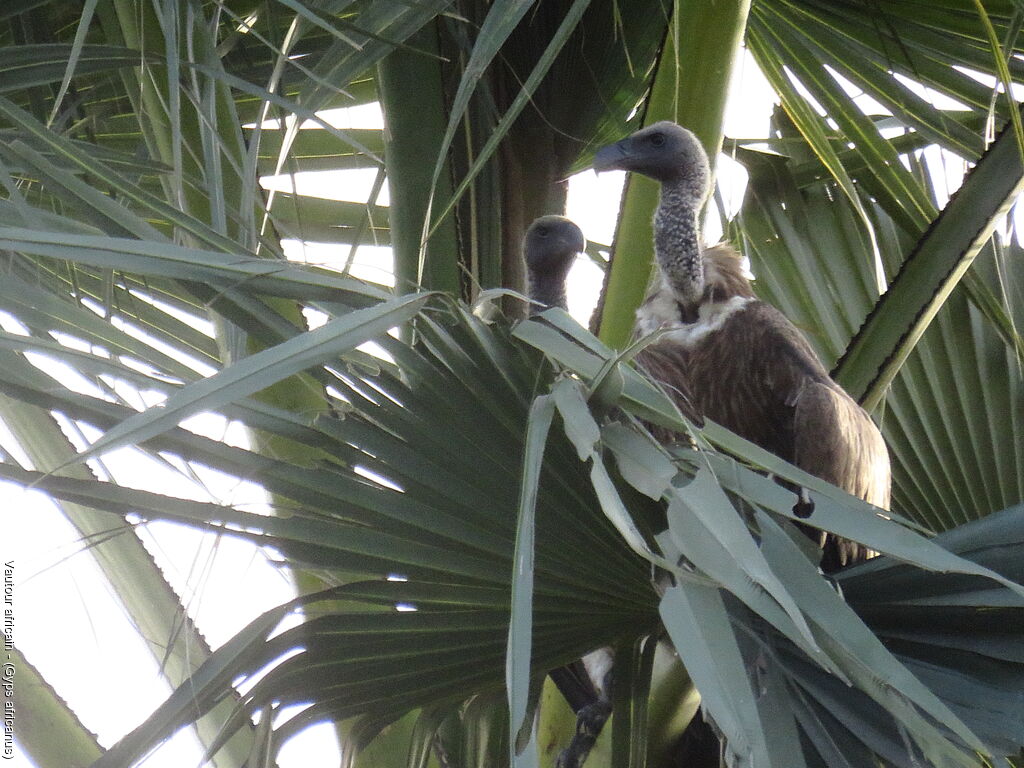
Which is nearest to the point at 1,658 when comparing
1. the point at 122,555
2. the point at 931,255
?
the point at 122,555

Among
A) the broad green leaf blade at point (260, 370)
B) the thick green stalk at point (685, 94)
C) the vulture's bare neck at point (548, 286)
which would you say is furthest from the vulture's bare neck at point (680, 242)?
the broad green leaf blade at point (260, 370)

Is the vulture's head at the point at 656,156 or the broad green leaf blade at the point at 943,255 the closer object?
the broad green leaf blade at the point at 943,255

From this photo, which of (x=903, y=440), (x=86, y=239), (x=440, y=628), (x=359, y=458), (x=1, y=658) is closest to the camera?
(x=86, y=239)

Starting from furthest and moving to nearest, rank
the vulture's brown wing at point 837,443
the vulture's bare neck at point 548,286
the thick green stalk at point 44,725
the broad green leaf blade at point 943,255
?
the vulture's bare neck at point 548,286 → the vulture's brown wing at point 837,443 → the broad green leaf blade at point 943,255 → the thick green stalk at point 44,725

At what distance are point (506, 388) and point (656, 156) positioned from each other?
1538 mm

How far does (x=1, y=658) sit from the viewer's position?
2.29 metres

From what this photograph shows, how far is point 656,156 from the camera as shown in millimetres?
3076

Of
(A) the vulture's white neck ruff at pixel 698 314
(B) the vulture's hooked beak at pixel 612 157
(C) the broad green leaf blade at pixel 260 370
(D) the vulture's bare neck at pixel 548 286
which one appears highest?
(D) the vulture's bare neck at pixel 548 286

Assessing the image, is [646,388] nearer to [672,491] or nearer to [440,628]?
[672,491]

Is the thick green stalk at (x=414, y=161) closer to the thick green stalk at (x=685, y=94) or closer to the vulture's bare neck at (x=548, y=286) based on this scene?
the thick green stalk at (x=685, y=94)

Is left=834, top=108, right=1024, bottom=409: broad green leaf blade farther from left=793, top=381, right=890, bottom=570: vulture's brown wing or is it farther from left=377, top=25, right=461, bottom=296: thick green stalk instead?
left=377, top=25, right=461, bottom=296: thick green stalk

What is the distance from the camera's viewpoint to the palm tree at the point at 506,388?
4.12 feet

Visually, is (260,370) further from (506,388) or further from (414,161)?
(414,161)

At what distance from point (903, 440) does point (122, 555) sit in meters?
1.86
